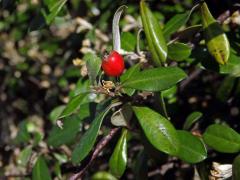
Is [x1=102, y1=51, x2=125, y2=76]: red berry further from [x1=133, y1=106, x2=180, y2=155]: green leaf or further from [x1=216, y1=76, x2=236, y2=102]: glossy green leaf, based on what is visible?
[x1=216, y1=76, x2=236, y2=102]: glossy green leaf

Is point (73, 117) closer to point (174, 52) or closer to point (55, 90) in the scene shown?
point (174, 52)

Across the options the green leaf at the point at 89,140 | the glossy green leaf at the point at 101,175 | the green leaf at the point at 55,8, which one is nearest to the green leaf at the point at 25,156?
the glossy green leaf at the point at 101,175

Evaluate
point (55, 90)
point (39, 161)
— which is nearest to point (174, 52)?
point (39, 161)

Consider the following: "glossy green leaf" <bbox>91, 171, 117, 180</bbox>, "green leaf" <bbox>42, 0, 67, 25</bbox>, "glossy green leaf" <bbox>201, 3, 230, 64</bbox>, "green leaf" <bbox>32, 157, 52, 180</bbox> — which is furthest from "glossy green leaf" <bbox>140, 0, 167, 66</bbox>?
"glossy green leaf" <bbox>91, 171, 117, 180</bbox>

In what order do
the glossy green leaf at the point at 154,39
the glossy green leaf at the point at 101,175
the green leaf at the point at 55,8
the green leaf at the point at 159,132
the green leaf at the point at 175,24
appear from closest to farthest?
the green leaf at the point at 159,132 → the glossy green leaf at the point at 154,39 → the green leaf at the point at 175,24 → the green leaf at the point at 55,8 → the glossy green leaf at the point at 101,175

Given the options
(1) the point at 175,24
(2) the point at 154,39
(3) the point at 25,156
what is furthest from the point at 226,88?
(3) the point at 25,156

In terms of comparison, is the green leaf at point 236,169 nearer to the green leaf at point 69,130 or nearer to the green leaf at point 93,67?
the green leaf at point 93,67
